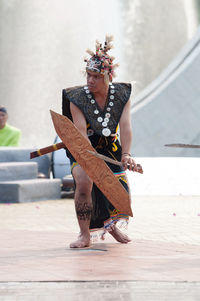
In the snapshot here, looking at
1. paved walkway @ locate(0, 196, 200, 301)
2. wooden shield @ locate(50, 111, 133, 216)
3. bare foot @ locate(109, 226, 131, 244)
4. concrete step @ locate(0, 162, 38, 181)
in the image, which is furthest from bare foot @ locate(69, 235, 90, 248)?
concrete step @ locate(0, 162, 38, 181)

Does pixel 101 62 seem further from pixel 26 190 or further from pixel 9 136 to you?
pixel 9 136

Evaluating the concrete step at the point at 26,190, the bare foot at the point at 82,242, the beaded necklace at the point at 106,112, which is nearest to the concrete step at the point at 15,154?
the concrete step at the point at 26,190

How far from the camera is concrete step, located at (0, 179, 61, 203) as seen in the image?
1211cm

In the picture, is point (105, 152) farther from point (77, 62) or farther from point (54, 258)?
point (77, 62)

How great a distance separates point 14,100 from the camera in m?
28.8

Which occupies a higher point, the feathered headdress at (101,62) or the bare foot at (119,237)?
the feathered headdress at (101,62)

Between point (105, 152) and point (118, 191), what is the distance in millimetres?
511

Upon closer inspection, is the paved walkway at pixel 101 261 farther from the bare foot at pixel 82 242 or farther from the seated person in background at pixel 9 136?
the seated person in background at pixel 9 136

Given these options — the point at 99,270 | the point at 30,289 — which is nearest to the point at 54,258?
the point at 99,270

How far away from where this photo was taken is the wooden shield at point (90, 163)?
21.4 ft

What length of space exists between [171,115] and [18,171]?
7013mm

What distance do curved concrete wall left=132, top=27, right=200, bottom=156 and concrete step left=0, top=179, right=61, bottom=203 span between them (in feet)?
21.2

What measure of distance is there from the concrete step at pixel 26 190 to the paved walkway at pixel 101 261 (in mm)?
2081

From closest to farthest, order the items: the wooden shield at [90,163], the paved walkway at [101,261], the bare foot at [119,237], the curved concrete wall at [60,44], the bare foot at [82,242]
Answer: the paved walkway at [101,261]
the wooden shield at [90,163]
the bare foot at [82,242]
the bare foot at [119,237]
the curved concrete wall at [60,44]
